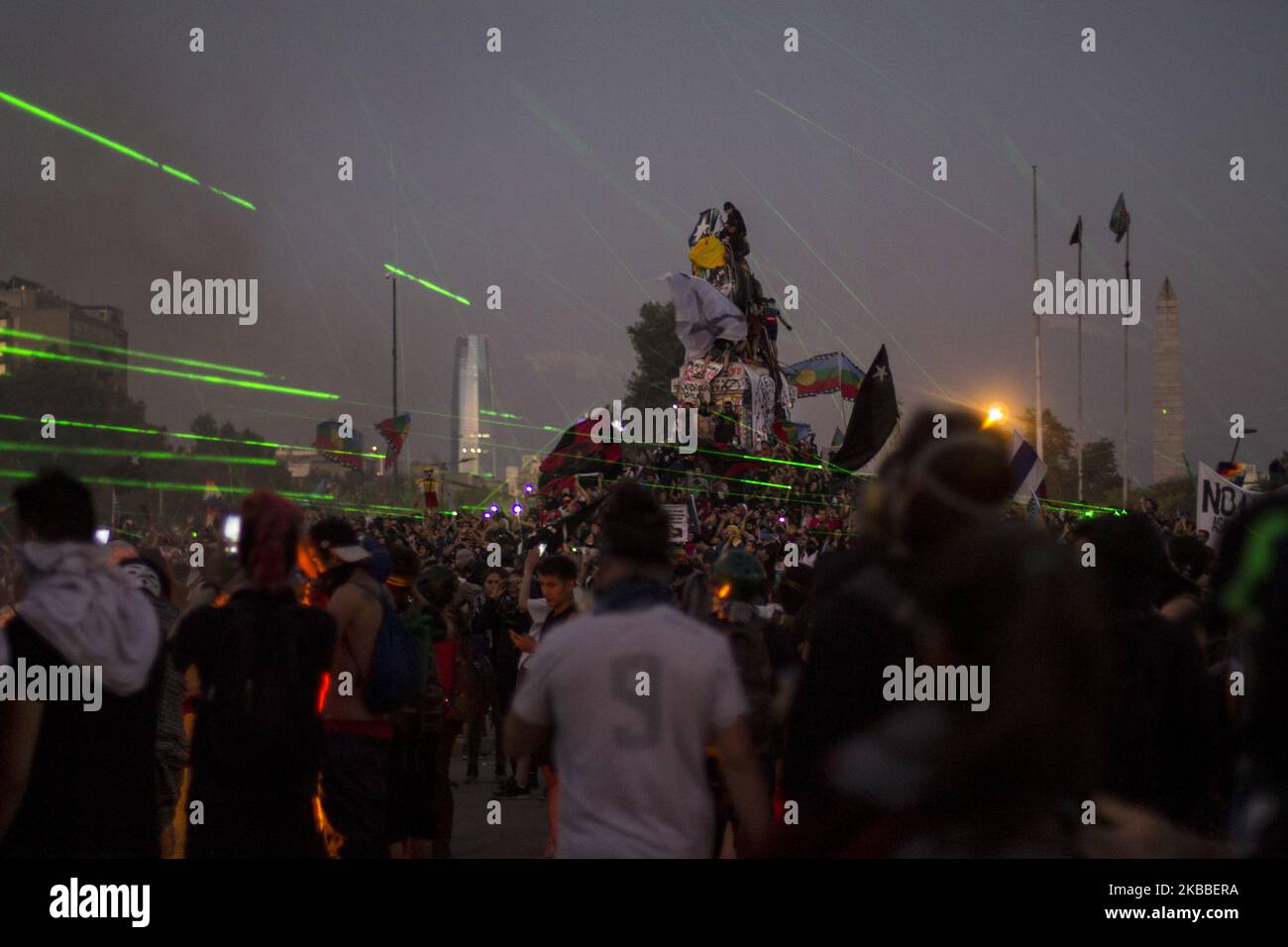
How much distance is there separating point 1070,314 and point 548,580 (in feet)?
18.6

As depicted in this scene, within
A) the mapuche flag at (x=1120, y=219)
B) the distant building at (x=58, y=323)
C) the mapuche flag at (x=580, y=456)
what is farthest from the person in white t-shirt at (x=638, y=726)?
the distant building at (x=58, y=323)

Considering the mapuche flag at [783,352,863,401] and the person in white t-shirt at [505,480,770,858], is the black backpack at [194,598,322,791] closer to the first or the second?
the person in white t-shirt at [505,480,770,858]

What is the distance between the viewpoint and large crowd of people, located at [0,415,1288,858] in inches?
95.0

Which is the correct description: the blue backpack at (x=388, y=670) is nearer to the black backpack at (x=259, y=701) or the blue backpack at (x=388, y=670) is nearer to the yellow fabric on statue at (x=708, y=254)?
the black backpack at (x=259, y=701)

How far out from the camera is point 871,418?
1967cm

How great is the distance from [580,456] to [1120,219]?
2527 cm

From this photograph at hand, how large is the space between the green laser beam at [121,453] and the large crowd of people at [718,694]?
1888 centimetres

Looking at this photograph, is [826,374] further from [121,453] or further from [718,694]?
[718,694]

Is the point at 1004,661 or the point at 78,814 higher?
the point at 1004,661

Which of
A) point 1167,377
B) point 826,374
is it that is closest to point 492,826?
point 826,374

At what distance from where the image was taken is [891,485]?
8.62 ft

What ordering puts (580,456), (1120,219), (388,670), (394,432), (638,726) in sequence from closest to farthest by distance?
(638,726) < (388,670) < (580,456) < (394,432) < (1120,219)

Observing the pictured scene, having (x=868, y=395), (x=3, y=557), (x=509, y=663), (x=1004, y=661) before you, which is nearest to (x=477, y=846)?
(x=509, y=663)
